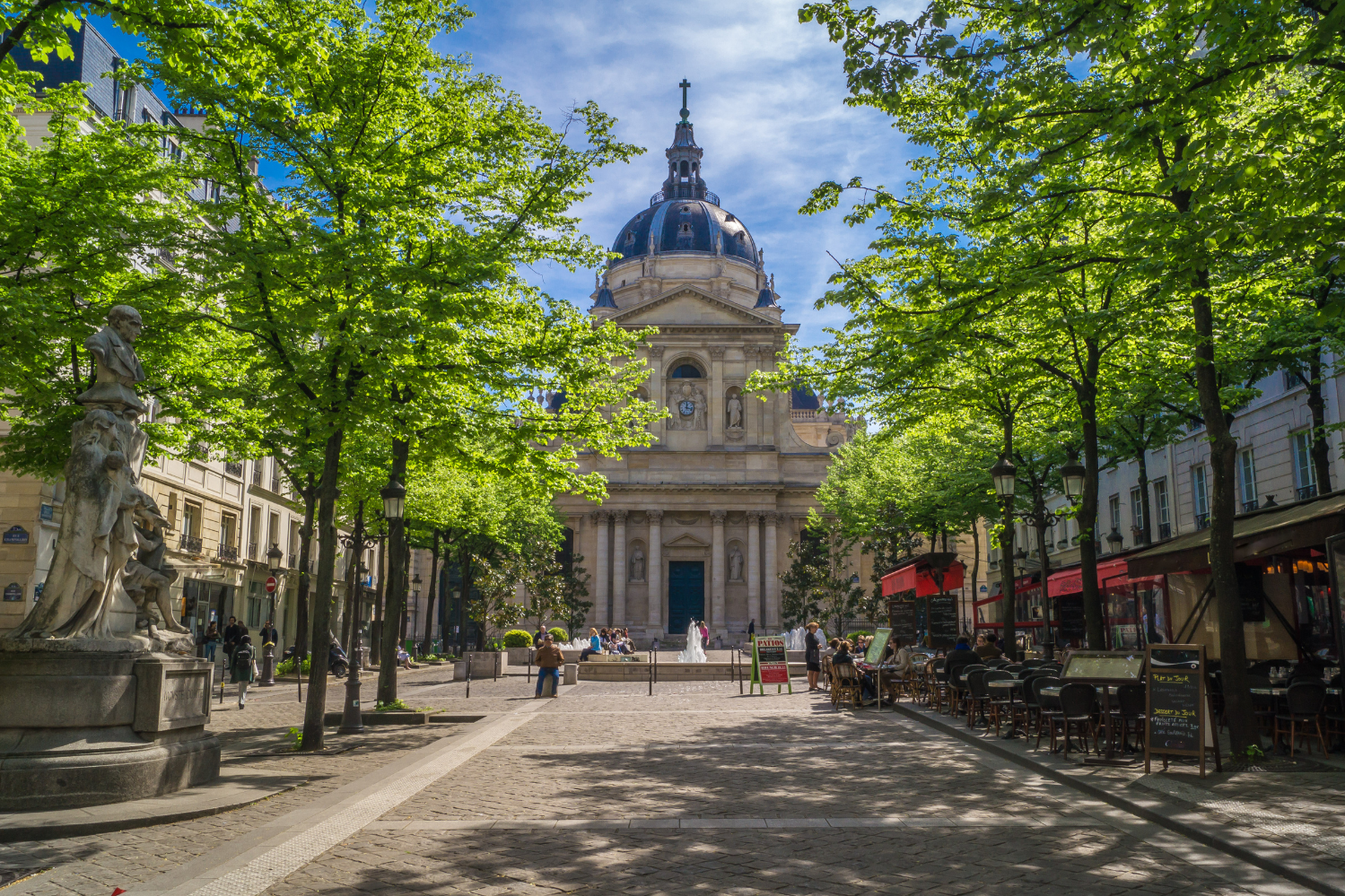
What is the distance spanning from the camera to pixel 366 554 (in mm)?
62844

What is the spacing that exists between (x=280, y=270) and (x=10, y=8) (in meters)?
3.90

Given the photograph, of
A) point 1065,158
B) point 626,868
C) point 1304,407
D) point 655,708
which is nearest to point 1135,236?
point 1065,158

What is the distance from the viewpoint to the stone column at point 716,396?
64.6 meters

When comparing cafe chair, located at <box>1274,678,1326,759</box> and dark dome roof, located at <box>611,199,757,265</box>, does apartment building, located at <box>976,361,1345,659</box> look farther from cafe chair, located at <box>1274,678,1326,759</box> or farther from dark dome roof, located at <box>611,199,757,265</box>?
dark dome roof, located at <box>611,199,757,265</box>

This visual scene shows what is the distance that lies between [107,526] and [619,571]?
53667 mm

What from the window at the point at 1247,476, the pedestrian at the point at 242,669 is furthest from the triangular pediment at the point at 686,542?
the pedestrian at the point at 242,669

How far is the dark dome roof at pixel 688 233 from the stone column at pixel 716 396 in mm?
17205

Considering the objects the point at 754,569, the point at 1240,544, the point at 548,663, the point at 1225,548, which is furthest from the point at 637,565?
the point at 1225,548

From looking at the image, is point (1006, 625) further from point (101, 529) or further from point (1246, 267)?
point (101, 529)

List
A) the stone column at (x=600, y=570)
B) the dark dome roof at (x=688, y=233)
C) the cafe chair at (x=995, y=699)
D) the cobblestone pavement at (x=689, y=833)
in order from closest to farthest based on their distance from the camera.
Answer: the cobblestone pavement at (x=689, y=833) < the cafe chair at (x=995, y=699) < the stone column at (x=600, y=570) < the dark dome roof at (x=688, y=233)

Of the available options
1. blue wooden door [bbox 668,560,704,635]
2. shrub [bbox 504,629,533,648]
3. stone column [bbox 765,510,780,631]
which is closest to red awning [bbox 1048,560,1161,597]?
shrub [bbox 504,629,533,648]

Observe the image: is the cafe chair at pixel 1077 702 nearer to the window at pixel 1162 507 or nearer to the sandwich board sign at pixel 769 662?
the sandwich board sign at pixel 769 662

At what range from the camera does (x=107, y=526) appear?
965cm

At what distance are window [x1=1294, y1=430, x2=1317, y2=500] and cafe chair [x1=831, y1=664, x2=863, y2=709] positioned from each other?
14169mm
